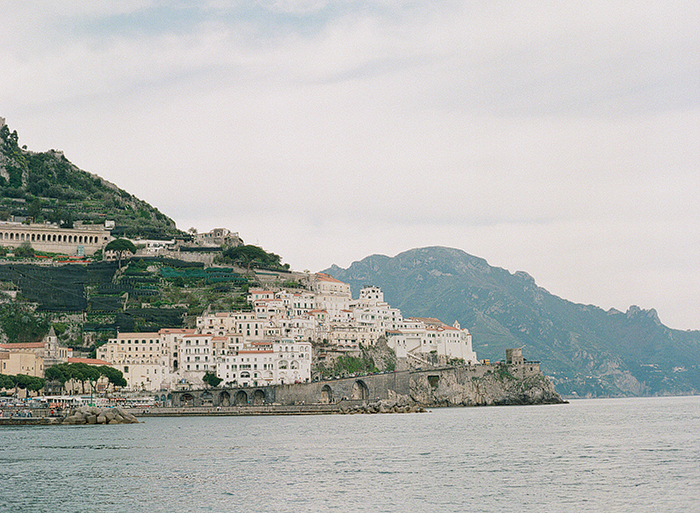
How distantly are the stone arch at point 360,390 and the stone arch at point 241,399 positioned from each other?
49.6ft

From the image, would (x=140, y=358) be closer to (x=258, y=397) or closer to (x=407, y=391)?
(x=258, y=397)

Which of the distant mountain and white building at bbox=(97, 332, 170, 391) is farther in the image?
the distant mountain

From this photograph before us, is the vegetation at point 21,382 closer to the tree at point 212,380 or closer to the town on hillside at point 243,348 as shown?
the town on hillside at point 243,348

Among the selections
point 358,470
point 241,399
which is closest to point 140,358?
point 241,399

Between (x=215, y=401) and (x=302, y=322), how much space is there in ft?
73.0

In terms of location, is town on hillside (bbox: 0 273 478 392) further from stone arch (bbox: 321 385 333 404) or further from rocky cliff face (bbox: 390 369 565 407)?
rocky cliff face (bbox: 390 369 565 407)

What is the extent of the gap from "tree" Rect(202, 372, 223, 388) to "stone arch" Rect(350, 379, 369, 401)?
61.4 ft

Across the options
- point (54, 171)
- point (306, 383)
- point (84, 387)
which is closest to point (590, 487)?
point (306, 383)

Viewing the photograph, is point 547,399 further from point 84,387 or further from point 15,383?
point 15,383

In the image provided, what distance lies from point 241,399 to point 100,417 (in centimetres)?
2465

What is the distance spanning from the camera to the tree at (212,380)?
118500 millimetres

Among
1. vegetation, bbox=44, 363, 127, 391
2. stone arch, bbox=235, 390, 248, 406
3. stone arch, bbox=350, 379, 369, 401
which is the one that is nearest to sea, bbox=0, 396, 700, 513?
vegetation, bbox=44, 363, 127, 391

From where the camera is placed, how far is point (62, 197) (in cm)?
17825

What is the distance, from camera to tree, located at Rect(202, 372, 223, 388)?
11850 cm
